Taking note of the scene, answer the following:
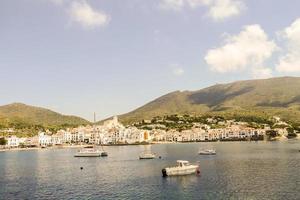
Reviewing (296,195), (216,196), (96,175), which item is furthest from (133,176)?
(296,195)

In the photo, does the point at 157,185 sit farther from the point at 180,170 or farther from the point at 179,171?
the point at 180,170

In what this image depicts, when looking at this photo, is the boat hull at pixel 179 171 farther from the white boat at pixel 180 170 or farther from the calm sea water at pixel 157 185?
the calm sea water at pixel 157 185

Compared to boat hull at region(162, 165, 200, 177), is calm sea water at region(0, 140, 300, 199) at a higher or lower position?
lower

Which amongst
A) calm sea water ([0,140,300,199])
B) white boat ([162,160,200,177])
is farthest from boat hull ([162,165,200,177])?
calm sea water ([0,140,300,199])

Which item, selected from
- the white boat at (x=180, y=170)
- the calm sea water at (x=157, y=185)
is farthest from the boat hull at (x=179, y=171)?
the calm sea water at (x=157, y=185)

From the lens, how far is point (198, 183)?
9088cm

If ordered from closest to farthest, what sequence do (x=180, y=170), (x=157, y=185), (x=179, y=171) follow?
Answer: (x=157, y=185) → (x=179, y=171) → (x=180, y=170)

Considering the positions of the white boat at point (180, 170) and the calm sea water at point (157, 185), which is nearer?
the calm sea water at point (157, 185)

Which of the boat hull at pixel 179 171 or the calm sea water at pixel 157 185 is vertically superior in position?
the boat hull at pixel 179 171

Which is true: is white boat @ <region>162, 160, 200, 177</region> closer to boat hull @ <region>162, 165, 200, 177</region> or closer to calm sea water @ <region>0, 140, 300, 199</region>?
boat hull @ <region>162, 165, 200, 177</region>

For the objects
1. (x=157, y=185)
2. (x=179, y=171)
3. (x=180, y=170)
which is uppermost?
(x=180, y=170)

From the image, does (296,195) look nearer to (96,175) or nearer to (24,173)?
(96,175)

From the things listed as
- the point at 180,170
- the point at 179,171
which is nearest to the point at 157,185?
the point at 179,171

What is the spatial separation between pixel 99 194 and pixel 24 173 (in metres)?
53.4
